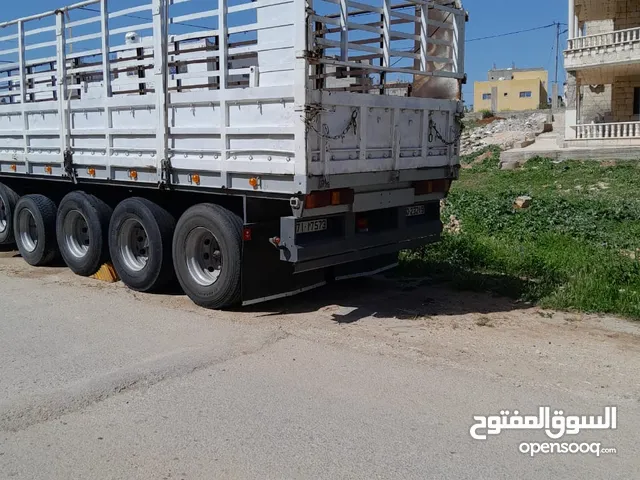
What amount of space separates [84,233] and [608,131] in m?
23.3

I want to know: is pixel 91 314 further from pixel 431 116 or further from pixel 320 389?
pixel 431 116

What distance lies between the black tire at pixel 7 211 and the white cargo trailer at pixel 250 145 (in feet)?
5.18

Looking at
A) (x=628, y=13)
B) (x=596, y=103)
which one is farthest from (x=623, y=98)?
(x=628, y=13)

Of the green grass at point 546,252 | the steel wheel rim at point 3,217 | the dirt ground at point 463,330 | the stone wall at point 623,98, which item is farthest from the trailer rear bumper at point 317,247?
the stone wall at point 623,98

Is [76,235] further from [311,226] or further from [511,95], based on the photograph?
[511,95]

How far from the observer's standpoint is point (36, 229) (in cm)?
1052

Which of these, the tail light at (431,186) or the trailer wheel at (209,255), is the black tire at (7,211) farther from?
the tail light at (431,186)

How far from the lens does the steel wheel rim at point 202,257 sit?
25.5ft

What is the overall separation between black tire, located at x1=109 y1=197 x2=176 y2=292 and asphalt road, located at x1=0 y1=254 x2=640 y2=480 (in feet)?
1.53

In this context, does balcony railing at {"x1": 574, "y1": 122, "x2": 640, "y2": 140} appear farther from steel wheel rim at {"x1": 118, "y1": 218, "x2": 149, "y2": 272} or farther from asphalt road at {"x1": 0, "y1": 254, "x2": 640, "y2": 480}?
steel wheel rim at {"x1": 118, "y1": 218, "x2": 149, "y2": 272}

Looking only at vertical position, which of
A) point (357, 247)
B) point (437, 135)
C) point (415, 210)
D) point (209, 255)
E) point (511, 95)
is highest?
point (511, 95)

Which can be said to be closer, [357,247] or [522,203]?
[357,247]

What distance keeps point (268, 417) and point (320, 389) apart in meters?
0.61

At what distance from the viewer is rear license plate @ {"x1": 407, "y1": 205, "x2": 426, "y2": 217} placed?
826 cm
